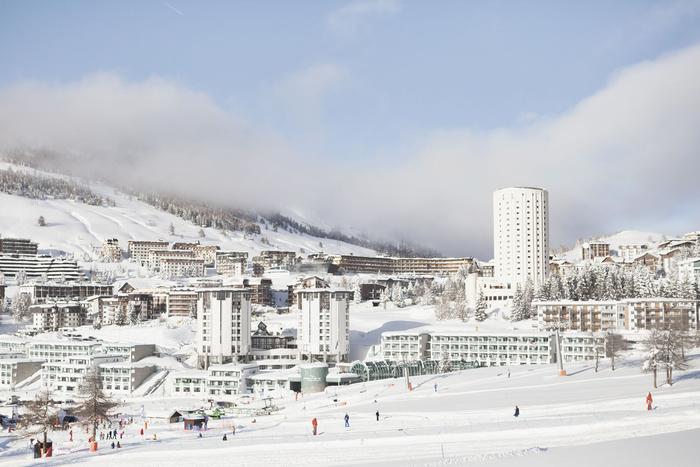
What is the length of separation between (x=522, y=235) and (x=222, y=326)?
5245 centimetres

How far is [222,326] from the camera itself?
317ft

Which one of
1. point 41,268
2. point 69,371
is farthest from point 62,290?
point 69,371

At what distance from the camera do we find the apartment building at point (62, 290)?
15488 cm

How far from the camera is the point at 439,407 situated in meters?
48.5

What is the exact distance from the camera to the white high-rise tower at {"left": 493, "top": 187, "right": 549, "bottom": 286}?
12812 cm

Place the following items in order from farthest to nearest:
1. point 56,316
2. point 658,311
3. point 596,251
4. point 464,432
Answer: point 596,251 → point 56,316 → point 658,311 → point 464,432

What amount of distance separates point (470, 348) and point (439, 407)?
41.7 metres

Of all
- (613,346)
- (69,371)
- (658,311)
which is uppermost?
(658,311)

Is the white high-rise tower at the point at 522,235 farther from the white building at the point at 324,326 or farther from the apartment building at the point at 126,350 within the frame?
the apartment building at the point at 126,350

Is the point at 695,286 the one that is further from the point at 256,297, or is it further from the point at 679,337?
the point at 256,297

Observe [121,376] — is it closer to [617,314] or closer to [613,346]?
[613,346]

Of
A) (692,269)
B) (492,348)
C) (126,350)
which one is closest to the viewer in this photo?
(492,348)

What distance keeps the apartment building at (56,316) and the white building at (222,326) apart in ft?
134

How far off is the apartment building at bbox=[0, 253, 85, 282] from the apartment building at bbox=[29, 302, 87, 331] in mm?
48388
